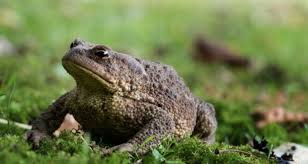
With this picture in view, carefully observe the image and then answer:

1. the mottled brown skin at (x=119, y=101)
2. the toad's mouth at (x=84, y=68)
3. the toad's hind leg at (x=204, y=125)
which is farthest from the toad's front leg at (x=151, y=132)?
the toad's hind leg at (x=204, y=125)

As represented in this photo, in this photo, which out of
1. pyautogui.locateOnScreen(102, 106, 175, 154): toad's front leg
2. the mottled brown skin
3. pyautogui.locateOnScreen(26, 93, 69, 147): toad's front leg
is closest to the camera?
pyautogui.locateOnScreen(102, 106, 175, 154): toad's front leg

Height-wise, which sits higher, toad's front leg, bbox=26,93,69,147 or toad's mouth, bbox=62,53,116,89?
toad's mouth, bbox=62,53,116,89

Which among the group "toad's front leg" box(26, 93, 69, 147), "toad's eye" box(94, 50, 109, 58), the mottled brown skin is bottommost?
"toad's front leg" box(26, 93, 69, 147)

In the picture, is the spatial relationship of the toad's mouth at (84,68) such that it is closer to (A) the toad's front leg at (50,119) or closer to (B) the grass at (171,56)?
(B) the grass at (171,56)

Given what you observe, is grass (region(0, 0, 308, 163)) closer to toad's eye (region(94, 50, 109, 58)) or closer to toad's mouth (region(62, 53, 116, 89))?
toad's mouth (region(62, 53, 116, 89))

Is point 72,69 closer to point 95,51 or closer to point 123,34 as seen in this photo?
point 95,51

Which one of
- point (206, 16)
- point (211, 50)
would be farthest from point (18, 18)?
point (206, 16)

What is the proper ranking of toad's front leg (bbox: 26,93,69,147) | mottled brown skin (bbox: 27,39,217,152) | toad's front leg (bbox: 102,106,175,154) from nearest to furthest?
1. toad's front leg (bbox: 102,106,175,154)
2. mottled brown skin (bbox: 27,39,217,152)
3. toad's front leg (bbox: 26,93,69,147)

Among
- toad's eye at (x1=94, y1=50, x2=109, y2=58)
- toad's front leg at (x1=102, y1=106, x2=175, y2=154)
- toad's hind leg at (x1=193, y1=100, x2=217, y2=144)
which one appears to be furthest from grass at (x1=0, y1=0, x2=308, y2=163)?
toad's eye at (x1=94, y1=50, x2=109, y2=58)
